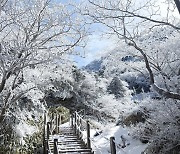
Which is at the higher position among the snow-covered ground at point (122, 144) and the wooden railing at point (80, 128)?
the wooden railing at point (80, 128)

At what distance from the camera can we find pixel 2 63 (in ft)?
25.4

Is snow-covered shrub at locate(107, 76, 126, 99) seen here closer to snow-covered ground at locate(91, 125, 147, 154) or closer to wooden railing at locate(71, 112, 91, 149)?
snow-covered ground at locate(91, 125, 147, 154)

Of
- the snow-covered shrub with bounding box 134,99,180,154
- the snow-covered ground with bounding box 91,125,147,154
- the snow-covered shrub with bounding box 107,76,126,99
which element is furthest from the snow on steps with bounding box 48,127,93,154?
the snow-covered shrub with bounding box 107,76,126,99

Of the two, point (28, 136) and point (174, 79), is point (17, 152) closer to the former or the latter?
point (28, 136)

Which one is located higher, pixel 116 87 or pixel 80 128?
pixel 116 87

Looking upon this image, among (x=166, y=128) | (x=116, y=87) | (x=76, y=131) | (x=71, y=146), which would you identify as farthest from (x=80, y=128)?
(x=116, y=87)

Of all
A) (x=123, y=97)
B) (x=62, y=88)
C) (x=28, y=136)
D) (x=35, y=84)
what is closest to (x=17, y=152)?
(x=28, y=136)

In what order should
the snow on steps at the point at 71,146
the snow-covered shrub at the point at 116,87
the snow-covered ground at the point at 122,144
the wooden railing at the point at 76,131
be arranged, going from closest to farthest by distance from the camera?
the wooden railing at the point at 76,131, the snow on steps at the point at 71,146, the snow-covered ground at the point at 122,144, the snow-covered shrub at the point at 116,87

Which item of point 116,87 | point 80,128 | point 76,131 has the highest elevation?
point 116,87

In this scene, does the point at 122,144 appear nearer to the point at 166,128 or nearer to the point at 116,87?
the point at 166,128

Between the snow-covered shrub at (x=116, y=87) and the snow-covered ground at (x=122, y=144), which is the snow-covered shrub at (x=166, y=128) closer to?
the snow-covered ground at (x=122, y=144)

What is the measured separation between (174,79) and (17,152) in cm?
653

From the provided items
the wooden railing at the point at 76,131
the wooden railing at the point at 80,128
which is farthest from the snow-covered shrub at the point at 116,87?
the wooden railing at the point at 80,128

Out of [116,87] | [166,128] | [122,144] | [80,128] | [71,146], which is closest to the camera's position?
[166,128]
